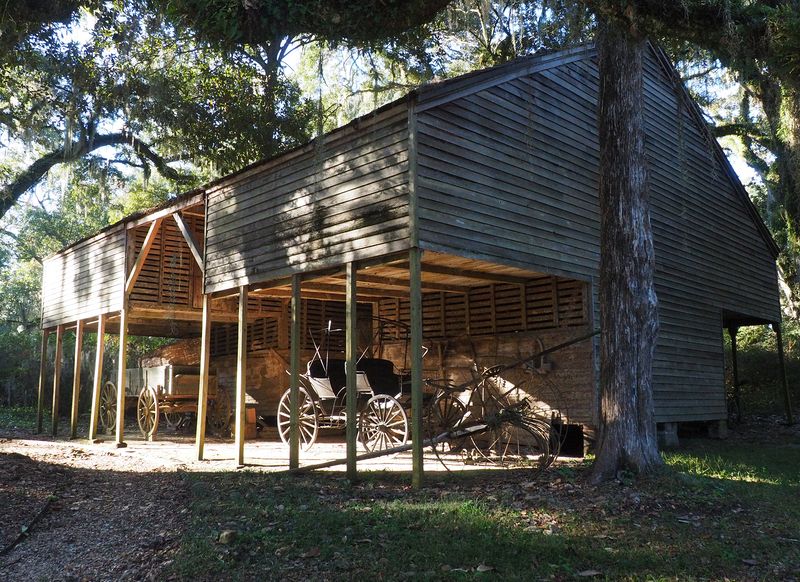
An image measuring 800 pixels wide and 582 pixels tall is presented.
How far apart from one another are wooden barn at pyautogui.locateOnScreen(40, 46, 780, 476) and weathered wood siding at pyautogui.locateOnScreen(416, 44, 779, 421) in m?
0.04

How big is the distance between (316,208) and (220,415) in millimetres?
9227

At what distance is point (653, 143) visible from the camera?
45.9 feet

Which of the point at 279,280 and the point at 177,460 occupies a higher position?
the point at 279,280

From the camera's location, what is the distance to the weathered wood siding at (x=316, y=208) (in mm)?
9078

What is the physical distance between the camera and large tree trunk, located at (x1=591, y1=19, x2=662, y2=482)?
7.96 meters

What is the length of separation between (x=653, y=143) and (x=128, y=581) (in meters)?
12.4

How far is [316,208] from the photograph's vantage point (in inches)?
410

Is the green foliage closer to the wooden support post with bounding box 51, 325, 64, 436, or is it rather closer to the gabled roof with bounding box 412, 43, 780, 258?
the wooden support post with bounding box 51, 325, 64, 436

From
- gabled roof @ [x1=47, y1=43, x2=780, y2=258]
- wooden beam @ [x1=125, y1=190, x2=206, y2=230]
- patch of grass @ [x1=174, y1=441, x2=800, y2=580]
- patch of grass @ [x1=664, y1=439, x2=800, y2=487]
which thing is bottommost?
patch of grass @ [x1=174, y1=441, x2=800, y2=580]

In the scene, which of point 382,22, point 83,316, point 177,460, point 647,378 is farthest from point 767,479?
point 83,316

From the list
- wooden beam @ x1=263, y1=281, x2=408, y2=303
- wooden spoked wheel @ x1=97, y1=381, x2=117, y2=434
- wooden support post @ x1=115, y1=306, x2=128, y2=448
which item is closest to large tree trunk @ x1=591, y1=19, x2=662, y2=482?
wooden beam @ x1=263, y1=281, x2=408, y2=303

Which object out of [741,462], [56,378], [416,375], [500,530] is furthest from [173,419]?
[500,530]

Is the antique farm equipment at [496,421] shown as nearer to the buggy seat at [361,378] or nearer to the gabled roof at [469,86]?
the buggy seat at [361,378]

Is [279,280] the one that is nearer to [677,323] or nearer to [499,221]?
[499,221]
